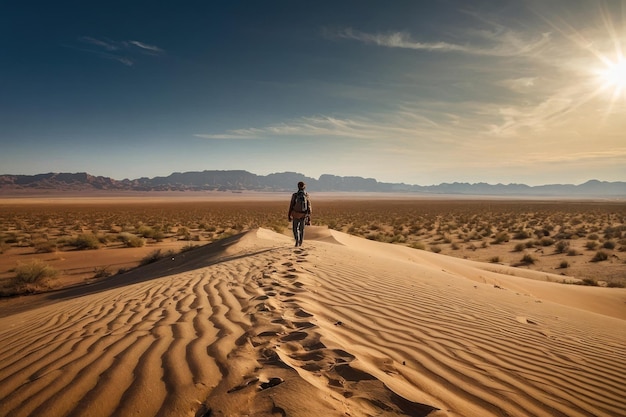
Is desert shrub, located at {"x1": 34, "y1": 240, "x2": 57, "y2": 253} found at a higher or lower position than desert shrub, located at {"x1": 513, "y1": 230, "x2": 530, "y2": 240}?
lower

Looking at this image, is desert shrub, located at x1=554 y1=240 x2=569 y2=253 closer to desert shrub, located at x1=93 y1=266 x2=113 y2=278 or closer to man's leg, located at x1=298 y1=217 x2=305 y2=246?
man's leg, located at x1=298 y1=217 x2=305 y2=246

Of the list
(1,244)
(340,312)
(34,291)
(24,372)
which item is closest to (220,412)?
(24,372)

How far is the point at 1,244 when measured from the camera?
14609mm

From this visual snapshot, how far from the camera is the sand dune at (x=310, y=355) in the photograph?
2.02 meters

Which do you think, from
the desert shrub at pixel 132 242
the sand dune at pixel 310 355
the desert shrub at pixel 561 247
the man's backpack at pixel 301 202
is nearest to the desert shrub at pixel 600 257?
the desert shrub at pixel 561 247

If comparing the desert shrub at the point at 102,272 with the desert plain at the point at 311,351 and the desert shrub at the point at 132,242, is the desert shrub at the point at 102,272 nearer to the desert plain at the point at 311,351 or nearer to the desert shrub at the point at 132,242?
the desert shrub at the point at 132,242

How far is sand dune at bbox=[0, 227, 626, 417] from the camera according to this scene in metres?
2.02

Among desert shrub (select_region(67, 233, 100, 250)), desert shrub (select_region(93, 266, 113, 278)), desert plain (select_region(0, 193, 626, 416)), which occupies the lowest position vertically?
desert shrub (select_region(93, 266, 113, 278))

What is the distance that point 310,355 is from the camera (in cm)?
261

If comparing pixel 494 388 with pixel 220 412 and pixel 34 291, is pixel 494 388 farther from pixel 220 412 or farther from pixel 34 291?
pixel 34 291

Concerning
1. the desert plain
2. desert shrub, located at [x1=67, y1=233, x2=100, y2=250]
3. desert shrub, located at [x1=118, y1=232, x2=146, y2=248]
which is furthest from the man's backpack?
desert shrub, located at [x1=67, y1=233, x2=100, y2=250]

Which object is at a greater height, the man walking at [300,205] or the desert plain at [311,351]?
the man walking at [300,205]

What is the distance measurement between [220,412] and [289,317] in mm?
1704

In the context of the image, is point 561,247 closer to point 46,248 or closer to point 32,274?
point 32,274
